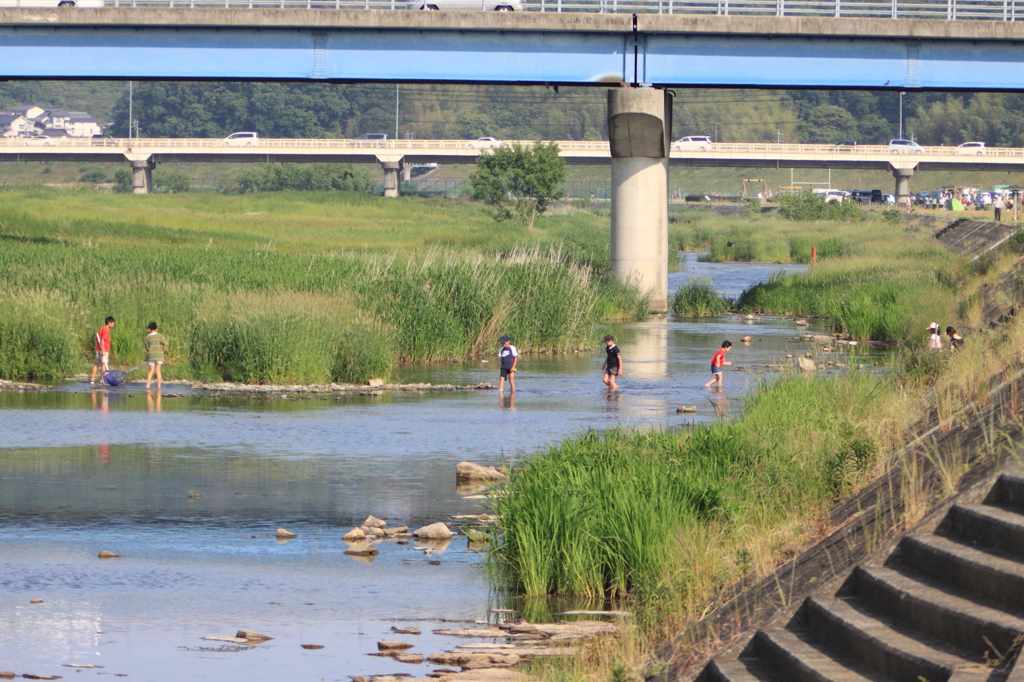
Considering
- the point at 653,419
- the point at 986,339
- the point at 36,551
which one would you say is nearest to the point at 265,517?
the point at 36,551

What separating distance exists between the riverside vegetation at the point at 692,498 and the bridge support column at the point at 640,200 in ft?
87.5

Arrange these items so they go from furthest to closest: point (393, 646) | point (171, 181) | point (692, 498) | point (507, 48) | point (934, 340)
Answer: point (171, 181) < point (507, 48) < point (934, 340) < point (692, 498) < point (393, 646)

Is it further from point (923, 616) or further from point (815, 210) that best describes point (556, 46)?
point (815, 210)

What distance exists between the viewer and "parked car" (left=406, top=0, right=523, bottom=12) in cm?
4242

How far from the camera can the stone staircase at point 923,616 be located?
773 centimetres

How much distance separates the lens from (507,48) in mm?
42781

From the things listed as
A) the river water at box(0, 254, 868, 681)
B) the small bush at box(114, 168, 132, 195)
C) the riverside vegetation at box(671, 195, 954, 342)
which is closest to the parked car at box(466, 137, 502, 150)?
the small bush at box(114, 168, 132, 195)

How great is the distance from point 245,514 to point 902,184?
113 meters

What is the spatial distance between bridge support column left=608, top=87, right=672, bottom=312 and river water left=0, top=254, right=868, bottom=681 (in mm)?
16742

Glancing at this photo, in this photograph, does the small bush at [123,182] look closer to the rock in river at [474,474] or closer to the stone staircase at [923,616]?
the rock in river at [474,474]

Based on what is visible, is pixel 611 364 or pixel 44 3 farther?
pixel 44 3

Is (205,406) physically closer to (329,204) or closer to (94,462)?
(94,462)

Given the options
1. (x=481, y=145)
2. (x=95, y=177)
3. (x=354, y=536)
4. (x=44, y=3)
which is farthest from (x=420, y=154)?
(x=354, y=536)

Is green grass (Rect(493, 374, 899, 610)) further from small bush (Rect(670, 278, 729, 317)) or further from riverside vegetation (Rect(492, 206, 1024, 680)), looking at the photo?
small bush (Rect(670, 278, 729, 317))
